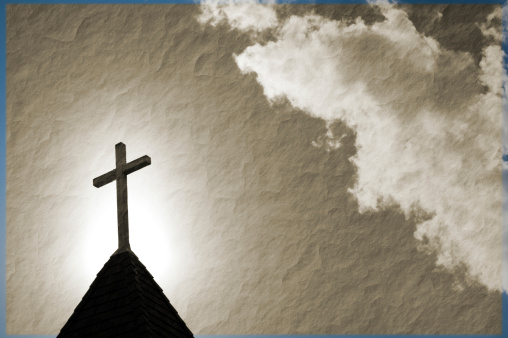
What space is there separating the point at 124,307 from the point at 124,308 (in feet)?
0.07

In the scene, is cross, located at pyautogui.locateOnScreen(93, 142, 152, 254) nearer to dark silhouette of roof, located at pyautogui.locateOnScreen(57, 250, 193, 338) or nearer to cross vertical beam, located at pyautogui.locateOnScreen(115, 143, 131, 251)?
cross vertical beam, located at pyautogui.locateOnScreen(115, 143, 131, 251)

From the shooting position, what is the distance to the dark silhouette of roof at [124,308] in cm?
504

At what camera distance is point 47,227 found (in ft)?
31.3

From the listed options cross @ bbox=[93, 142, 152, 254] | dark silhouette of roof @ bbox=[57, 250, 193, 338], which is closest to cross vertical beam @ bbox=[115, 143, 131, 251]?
cross @ bbox=[93, 142, 152, 254]

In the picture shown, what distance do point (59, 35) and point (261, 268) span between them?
5.09 metres

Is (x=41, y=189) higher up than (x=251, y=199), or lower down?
higher up

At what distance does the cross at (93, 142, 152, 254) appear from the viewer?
6.29 meters

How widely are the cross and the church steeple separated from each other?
11 mm

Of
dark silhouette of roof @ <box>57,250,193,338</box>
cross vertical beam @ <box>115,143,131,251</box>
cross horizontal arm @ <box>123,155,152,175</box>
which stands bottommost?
dark silhouette of roof @ <box>57,250,193,338</box>

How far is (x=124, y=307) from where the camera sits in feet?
17.3

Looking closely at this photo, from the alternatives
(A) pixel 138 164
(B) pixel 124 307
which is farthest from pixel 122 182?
(B) pixel 124 307

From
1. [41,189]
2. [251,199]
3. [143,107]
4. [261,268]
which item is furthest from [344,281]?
[41,189]

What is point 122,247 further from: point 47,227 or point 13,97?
point 13,97

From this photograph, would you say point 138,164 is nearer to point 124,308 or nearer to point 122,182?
point 122,182
